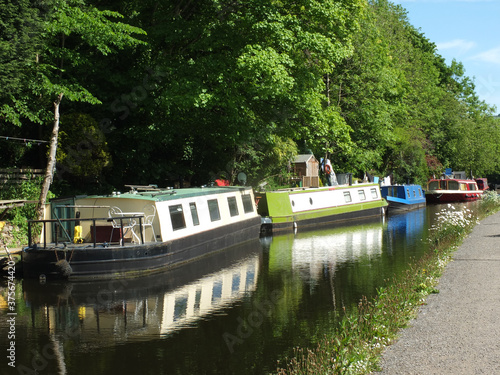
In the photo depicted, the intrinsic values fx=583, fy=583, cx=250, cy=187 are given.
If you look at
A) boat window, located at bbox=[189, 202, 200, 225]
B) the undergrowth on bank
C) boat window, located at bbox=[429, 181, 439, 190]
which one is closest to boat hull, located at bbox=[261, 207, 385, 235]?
boat window, located at bbox=[189, 202, 200, 225]

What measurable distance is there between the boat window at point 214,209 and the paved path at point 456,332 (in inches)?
369

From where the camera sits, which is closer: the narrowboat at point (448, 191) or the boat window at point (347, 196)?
the boat window at point (347, 196)

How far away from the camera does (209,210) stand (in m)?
21.1

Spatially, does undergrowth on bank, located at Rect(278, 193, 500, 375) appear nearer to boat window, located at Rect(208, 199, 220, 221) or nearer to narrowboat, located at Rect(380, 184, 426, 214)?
boat window, located at Rect(208, 199, 220, 221)

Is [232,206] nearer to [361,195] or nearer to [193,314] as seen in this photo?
[193,314]

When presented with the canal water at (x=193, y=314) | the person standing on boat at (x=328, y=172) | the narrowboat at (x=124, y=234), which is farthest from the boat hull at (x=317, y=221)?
the canal water at (x=193, y=314)

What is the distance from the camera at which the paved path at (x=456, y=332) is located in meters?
7.70

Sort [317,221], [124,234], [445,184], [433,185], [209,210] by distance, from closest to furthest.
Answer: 1. [124,234]
2. [209,210]
3. [317,221]
4. [445,184]
5. [433,185]

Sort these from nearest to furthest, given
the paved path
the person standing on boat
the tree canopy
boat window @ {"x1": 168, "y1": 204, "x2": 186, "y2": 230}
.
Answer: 1. the paved path
2. boat window @ {"x1": 168, "y1": 204, "x2": 186, "y2": 230}
3. the tree canopy
4. the person standing on boat

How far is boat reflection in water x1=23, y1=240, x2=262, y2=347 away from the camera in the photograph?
11422 mm

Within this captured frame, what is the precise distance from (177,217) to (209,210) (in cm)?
266

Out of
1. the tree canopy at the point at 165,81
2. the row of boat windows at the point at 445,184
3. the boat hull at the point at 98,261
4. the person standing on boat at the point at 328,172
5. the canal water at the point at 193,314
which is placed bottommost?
the canal water at the point at 193,314

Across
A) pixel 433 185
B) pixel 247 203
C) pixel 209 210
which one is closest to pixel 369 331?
pixel 209 210

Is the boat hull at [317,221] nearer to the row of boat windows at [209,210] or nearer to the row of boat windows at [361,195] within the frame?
the row of boat windows at [361,195]
